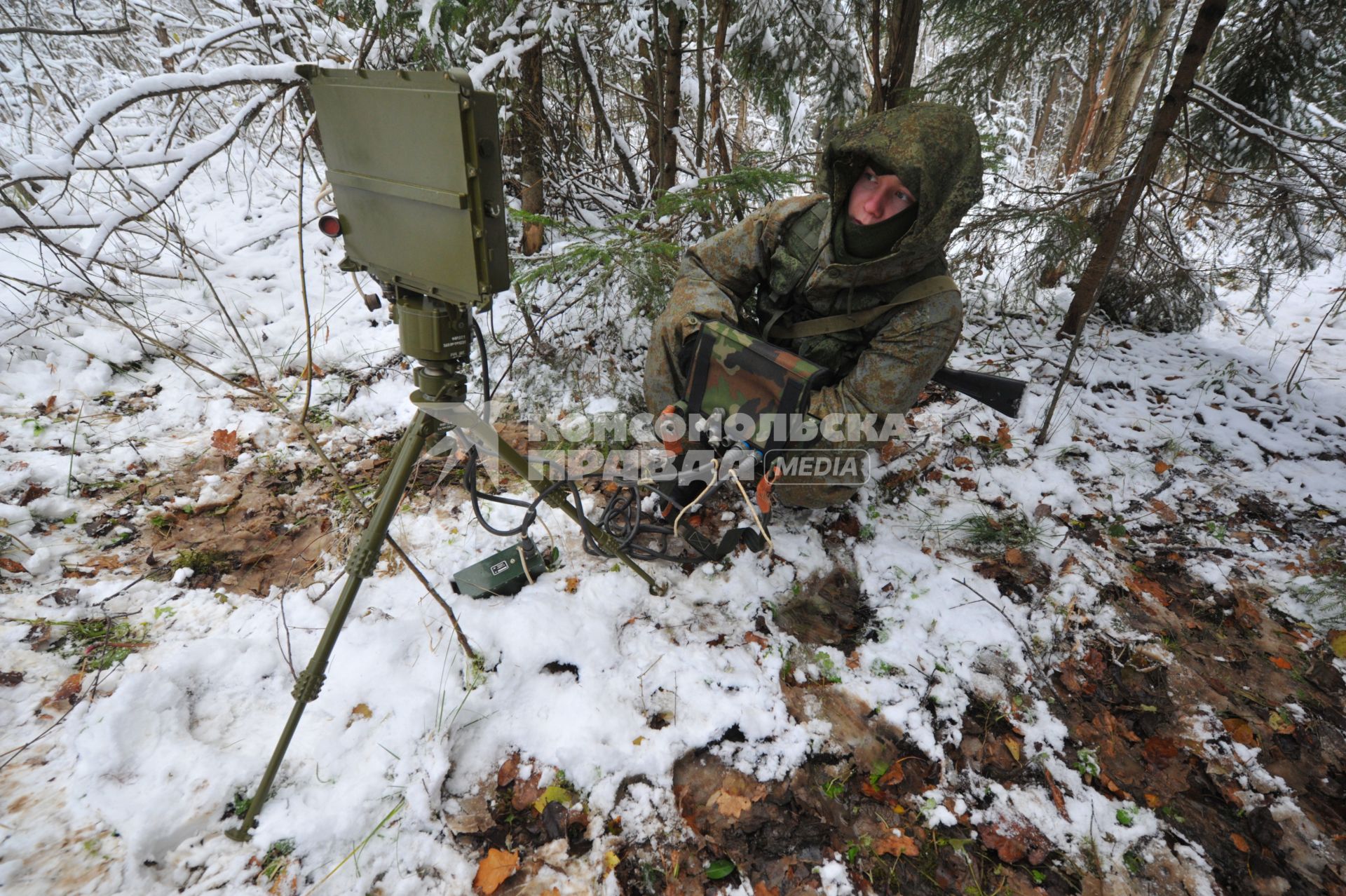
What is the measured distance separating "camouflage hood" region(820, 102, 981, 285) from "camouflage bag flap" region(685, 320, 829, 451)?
630 millimetres

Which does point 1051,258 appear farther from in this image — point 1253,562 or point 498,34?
point 498,34

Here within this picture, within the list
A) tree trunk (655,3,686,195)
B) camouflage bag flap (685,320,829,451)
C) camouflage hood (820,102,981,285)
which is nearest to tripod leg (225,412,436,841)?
camouflage bag flap (685,320,829,451)

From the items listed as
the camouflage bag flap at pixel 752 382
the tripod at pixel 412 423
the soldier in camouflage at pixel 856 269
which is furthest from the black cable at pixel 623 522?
the soldier in camouflage at pixel 856 269

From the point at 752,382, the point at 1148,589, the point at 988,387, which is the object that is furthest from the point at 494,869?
the point at 1148,589

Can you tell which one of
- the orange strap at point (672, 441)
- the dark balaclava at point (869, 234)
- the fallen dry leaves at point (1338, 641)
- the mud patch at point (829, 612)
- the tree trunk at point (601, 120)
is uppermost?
the tree trunk at point (601, 120)

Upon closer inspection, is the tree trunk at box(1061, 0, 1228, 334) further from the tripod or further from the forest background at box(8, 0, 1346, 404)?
the tripod

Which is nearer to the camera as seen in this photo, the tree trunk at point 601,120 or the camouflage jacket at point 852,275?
the camouflage jacket at point 852,275

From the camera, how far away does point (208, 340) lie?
345 cm

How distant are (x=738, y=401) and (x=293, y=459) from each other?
2.45 meters

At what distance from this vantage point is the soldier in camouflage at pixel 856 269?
1.83 meters

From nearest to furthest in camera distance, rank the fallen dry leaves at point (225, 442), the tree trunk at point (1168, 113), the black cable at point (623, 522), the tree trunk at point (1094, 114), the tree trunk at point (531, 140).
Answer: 1. the black cable at point (623, 522)
2. the tree trunk at point (1168, 113)
3. the fallen dry leaves at point (225, 442)
4. the tree trunk at point (531, 140)
5. the tree trunk at point (1094, 114)

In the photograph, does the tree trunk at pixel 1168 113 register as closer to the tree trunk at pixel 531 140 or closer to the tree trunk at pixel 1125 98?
the tree trunk at pixel 1125 98

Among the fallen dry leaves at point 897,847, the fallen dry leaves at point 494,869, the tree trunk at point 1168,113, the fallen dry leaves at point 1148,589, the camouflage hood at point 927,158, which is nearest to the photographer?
the fallen dry leaves at point 494,869

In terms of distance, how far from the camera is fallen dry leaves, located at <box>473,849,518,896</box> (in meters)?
1.43
